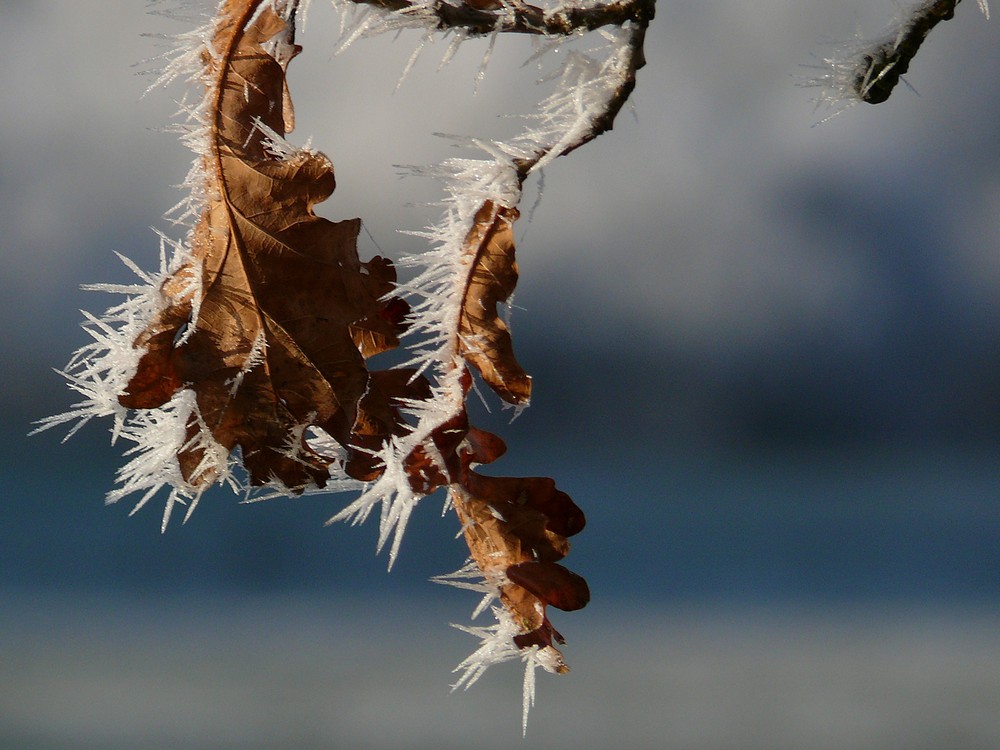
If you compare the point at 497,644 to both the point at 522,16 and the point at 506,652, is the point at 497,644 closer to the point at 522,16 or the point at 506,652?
the point at 506,652

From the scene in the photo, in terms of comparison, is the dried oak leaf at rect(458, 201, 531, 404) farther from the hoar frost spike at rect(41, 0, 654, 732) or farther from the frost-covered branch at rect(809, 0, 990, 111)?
the frost-covered branch at rect(809, 0, 990, 111)

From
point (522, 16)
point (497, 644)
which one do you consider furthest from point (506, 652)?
point (522, 16)

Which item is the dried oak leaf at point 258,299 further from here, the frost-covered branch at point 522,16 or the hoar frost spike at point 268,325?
the frost-covered branch at point 522,16

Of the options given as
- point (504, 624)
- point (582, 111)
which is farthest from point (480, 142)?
point (504, 624)

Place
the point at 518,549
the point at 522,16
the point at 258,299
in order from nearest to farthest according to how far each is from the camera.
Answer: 1. the point at 522,16
2. the point at 258,299
3. the point at 518,549

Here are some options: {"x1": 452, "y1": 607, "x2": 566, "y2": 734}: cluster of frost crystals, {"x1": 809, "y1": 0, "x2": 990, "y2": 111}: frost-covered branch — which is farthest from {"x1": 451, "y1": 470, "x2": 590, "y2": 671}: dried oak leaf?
{"x1": 809, "y1": 0, "x2": 990, "y2": 111}: frost-covered branch

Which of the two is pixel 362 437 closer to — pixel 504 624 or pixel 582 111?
pixel 504 624

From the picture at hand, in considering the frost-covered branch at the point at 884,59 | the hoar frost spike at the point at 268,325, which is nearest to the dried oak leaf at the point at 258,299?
the hoar frost spike at the point at 268,325
